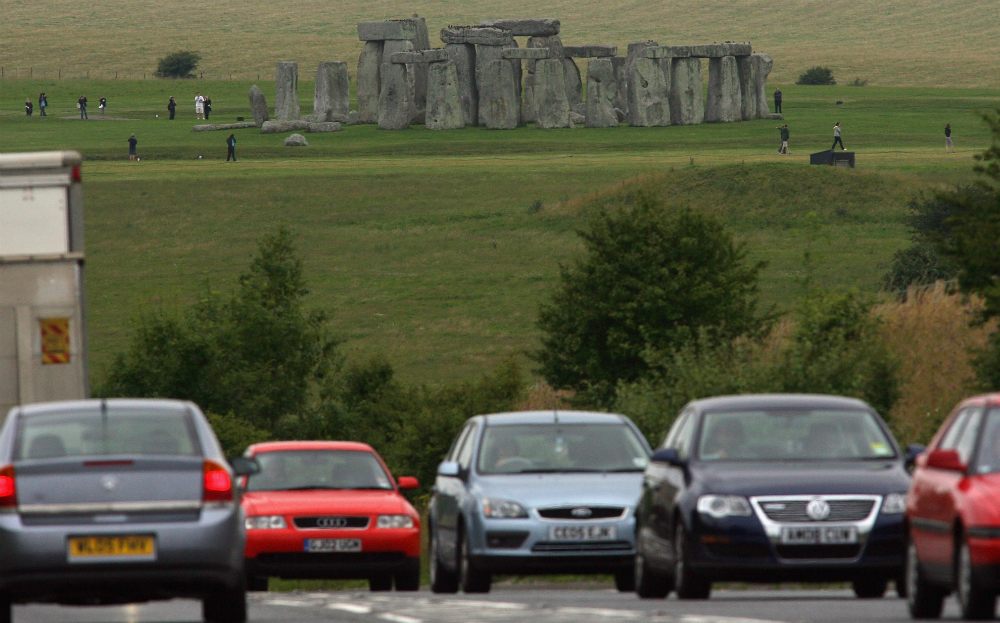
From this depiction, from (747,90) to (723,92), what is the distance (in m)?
2.42

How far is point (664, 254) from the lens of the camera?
42969mm

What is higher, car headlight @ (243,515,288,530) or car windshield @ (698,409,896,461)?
car windshield @ (698,409,896,461)

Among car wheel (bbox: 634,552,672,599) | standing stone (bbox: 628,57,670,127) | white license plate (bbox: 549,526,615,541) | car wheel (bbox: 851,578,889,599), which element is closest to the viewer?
car wheel (bbox: 851,578,889,599)

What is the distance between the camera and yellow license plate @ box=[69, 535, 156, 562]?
11.6 meters

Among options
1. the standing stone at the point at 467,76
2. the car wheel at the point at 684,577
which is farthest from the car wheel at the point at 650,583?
the standing stone at the point at 467,76

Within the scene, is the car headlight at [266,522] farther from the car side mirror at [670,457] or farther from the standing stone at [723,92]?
the standing stone at [723,92]

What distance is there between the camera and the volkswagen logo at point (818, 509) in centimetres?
1331

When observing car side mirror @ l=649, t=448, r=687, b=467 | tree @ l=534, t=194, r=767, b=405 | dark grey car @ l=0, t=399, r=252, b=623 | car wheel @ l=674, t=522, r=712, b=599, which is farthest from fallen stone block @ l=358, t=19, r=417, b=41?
dark grey car @ l=0, t=399, r=252, b=623

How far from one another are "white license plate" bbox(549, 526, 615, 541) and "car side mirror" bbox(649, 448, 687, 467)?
5.48ft

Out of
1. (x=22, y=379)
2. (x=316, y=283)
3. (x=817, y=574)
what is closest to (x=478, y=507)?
(x=817, y=574)

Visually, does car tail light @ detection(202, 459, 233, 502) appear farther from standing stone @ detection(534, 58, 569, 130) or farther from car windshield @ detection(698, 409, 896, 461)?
standing stone @ detection(534, 58, 569, 130)

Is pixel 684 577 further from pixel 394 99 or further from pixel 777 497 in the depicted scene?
pixel 394 99

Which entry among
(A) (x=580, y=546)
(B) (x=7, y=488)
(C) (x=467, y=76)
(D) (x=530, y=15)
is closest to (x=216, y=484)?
(B) (x=7, y=488)

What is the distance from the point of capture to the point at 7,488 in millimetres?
11641
